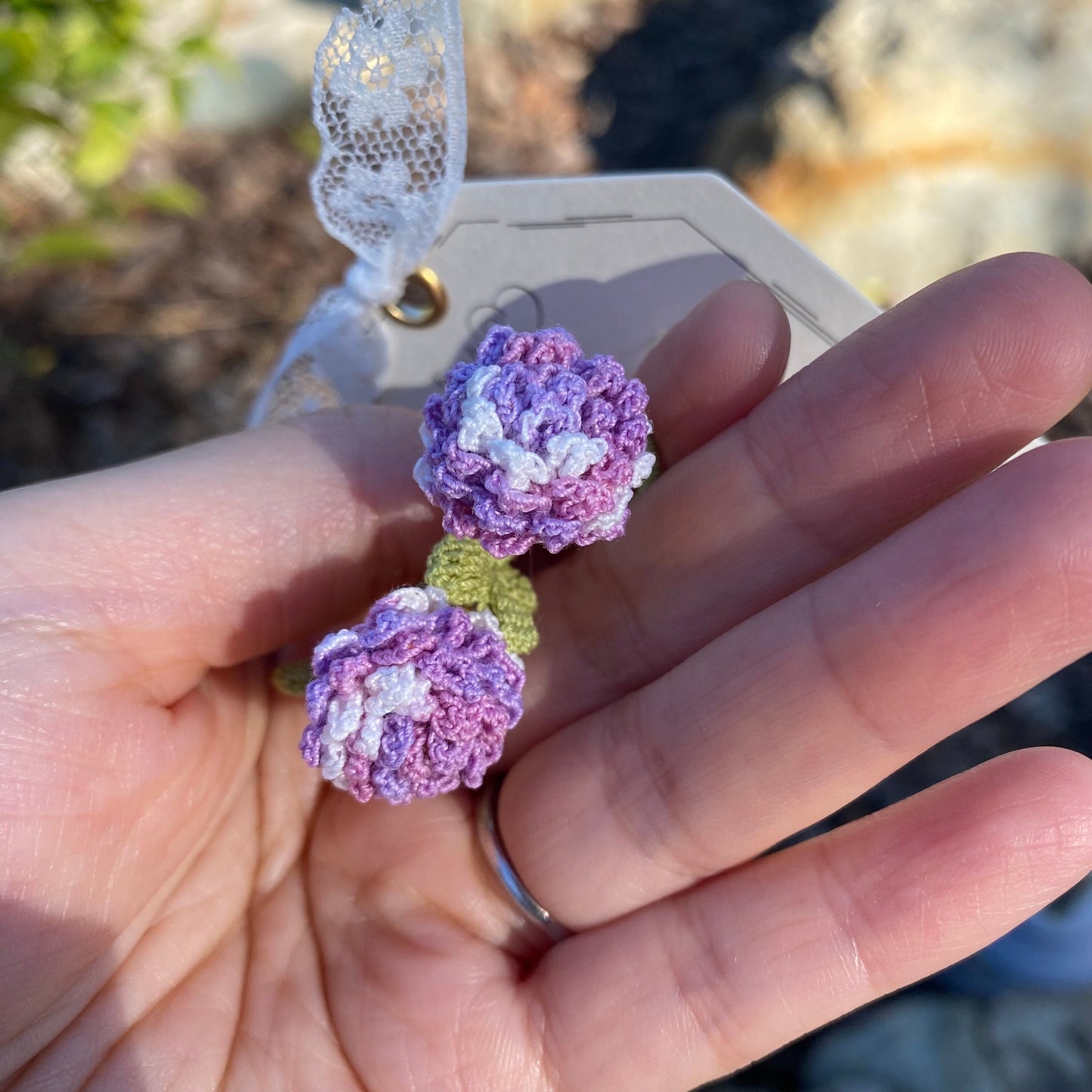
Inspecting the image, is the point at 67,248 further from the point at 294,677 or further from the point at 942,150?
the point at 942,150

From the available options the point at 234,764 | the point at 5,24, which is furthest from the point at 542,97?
the point at 234,764

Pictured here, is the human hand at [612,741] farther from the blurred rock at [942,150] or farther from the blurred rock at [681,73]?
the blurred rock at [681,73]

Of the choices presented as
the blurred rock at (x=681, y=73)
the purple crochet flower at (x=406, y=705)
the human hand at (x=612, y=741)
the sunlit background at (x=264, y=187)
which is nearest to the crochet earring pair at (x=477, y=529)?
the purple crochet flower at (x=406, y=705)

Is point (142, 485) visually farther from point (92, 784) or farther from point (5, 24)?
point (5, 24)

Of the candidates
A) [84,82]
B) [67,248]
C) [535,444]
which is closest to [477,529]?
[535,444]

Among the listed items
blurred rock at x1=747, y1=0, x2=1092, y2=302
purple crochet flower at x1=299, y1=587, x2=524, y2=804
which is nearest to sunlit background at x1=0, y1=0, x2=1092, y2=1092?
blurred rock at x1=747, y1=0, x2=1092, y2=302
